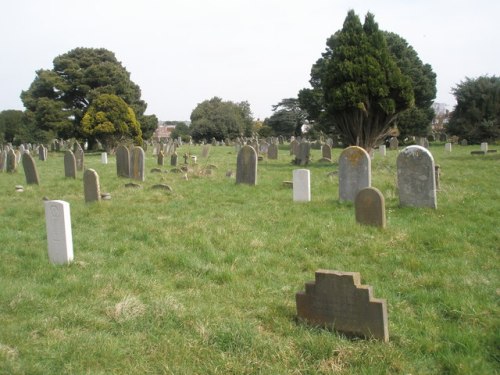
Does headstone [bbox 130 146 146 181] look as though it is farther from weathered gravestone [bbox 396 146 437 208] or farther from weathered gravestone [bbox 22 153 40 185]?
Result: weathered gravestone [bbox 396 146 437 208]

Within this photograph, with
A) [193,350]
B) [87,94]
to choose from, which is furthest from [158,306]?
[87,94]

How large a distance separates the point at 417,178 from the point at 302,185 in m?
2.37

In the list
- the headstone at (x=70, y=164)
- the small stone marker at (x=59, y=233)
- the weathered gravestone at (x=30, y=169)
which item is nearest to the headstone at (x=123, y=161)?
the headstone at (x=70, y=164)

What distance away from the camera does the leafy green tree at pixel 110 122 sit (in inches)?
1139

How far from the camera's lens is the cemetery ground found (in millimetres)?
3463

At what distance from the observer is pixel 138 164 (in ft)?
46.5

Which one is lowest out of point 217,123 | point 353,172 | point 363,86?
point 353,172

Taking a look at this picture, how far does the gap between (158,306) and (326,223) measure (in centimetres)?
389

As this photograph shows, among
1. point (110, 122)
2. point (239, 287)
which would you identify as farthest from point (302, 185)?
point (110, 122)

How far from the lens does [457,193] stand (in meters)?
9.85

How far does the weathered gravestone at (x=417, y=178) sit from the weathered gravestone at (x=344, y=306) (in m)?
5.23

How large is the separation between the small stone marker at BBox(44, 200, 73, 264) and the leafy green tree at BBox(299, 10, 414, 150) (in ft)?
46.2

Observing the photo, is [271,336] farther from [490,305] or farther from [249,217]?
[249,217]

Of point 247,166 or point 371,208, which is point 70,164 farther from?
point 371,208
